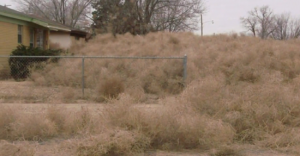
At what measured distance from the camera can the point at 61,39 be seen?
25.8m

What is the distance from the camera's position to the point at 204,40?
22.0 m

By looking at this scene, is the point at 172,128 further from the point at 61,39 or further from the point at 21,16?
the point at 61,39

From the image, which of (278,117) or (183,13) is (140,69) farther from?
(183,13)

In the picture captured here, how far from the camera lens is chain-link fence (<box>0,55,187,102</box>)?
11.9m

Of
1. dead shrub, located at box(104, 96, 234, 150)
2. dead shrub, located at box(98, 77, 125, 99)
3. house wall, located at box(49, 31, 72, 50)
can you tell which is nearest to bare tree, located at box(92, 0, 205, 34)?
house wall, located at box(49, 31, 72, 50)

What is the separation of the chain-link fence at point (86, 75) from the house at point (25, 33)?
1625 mm

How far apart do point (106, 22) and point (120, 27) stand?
1972mm

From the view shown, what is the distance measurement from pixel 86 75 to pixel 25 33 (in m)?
7.85

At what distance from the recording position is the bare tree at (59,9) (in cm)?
4281

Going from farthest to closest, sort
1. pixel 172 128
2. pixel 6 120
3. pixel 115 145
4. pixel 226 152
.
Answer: pixel 6 120 < pixel 172 128 < pixel 226 152 < pixel 115 145

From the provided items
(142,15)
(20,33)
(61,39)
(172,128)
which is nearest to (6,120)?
(172,128)

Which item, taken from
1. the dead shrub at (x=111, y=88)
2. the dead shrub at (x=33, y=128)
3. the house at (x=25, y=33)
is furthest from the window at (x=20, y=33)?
the dead shrub at (x=33, y=128)

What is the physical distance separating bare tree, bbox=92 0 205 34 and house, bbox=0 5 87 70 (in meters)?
4.95

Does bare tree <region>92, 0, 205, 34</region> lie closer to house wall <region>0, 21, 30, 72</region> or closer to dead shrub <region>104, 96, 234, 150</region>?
house wall <region>0, 21, 30, 72</region>
